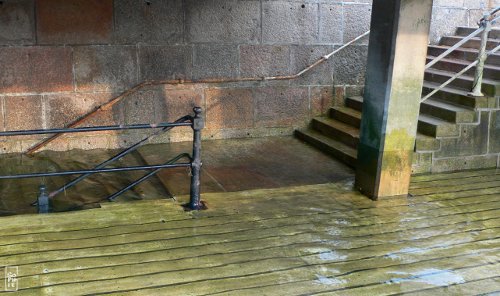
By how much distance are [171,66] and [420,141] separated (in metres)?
3.60

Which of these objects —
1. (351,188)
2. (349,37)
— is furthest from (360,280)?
(349,37)

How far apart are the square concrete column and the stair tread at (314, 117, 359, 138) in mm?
1636

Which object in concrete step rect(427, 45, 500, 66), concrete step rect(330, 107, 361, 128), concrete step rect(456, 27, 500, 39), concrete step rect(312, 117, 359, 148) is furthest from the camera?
concrete step rect(456, 27, 500, 39)

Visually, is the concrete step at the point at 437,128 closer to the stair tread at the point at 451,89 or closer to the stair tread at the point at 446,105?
the stair tread at the point at 446,105

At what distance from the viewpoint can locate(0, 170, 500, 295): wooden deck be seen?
4.00 metres

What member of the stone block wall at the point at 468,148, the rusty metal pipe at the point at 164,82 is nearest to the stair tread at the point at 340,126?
the rusty metal pipe at the point at 164,82

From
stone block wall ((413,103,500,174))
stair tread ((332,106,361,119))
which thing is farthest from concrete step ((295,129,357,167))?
stone block wall ((413,103,500,174))

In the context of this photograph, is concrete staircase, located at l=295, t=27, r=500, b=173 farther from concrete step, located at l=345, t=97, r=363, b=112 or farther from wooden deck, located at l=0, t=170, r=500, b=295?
wooden deck, located at l=0, t=170, r=500, b=295

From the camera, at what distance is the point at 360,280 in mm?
4133

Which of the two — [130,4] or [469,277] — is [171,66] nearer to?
[130,4]

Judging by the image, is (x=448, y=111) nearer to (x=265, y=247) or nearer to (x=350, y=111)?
(x=350, y=111)

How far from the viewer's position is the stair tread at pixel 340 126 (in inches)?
307

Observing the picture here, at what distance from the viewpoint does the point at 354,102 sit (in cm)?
882

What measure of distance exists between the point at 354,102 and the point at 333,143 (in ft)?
3.85
